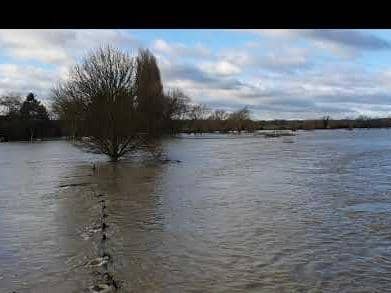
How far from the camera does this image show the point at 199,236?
11.0 meters

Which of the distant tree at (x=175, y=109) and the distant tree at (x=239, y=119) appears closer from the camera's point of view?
the distant tree at (x=175, y=109)

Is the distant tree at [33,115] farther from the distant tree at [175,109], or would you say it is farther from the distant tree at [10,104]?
the distant tree at [175,109]

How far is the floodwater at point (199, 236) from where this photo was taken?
26.0 ft

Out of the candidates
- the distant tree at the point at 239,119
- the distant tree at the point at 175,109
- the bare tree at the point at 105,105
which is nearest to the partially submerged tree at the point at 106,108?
the bare tree at the point at 105,105

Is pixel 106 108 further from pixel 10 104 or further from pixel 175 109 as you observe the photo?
pixel 10 104

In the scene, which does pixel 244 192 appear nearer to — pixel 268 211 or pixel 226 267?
pixel 268 211

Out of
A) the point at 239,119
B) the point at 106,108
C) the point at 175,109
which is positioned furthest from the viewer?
the point at 239,119

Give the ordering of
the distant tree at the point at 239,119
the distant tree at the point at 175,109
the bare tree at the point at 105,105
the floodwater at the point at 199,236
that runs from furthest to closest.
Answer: the distant tree at the point at 239,119 → the distant tree at the point at 175,109 → the bare tree at the point at 105,105 → the floodwater at the point at 199,236

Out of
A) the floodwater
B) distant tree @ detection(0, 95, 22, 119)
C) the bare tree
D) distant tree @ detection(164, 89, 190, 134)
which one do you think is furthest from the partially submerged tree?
distant tree @ detection(0, 95, 22, 119)

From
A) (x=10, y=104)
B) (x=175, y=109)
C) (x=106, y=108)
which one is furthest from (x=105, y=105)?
(x=10, y=104)

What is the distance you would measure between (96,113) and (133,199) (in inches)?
657

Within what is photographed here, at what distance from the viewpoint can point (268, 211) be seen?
46.2ft

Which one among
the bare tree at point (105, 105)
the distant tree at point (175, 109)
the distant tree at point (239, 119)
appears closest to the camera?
the bare tree at point (105, 105)

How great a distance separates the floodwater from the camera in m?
7.91
